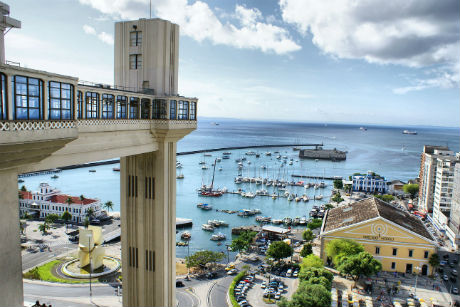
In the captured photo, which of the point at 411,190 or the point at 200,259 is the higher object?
the point at 411,190

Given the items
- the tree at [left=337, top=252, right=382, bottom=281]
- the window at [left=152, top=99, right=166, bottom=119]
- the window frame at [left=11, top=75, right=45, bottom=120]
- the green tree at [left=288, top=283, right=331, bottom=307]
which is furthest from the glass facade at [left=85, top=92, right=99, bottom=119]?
the tree at [left=337, top=252, right=382, bottom=281]

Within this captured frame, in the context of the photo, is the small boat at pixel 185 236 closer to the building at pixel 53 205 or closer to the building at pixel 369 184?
the building at pixel 53 205

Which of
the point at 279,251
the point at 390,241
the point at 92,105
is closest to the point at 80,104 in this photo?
the point at 92,105

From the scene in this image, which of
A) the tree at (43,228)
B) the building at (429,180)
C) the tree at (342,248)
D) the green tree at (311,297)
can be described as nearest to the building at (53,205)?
the tree at (43,228)

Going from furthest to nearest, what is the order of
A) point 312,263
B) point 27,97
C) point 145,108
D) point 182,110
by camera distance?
point 312,263, point 182,110, point 145,108, point 27,97

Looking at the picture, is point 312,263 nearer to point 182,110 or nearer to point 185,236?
point 182,110
